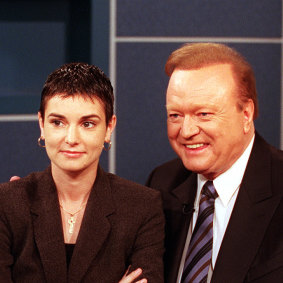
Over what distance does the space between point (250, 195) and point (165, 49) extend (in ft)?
4.34

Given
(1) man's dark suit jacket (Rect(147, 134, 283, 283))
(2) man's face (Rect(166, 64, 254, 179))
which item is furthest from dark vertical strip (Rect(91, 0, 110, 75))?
(1) man's dark suit jacket (Rect(147, 134, 283, 283))

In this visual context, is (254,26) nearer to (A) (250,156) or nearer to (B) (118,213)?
(A) (250,156)

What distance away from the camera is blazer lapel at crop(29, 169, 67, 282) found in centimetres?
183

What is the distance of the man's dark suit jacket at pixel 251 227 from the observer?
1928mm

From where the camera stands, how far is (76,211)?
6.39 ft

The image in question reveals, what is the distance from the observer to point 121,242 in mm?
1884

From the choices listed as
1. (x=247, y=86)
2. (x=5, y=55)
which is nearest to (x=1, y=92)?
(x=5, y=55)

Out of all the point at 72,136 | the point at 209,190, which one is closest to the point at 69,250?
the point at 72,136

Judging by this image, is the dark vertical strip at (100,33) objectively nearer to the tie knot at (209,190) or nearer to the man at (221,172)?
the man at (221,172)

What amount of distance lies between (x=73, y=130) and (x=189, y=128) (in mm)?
478

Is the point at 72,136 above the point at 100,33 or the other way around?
the other way around

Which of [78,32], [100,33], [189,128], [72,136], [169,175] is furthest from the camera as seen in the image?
[78,32]

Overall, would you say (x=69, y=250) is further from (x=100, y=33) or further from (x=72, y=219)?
(x=100, y=33)

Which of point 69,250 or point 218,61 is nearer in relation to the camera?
point 69,250
